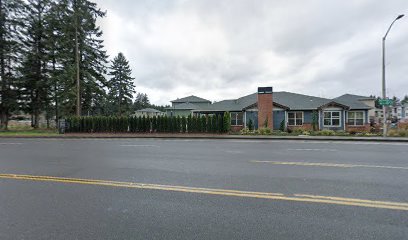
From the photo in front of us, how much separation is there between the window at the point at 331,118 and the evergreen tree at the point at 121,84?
51497 millimetres

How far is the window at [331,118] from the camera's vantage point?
29.0m

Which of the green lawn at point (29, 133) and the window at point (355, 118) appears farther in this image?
the window at point (355, 118)

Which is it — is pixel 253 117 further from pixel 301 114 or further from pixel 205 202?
pixel 205 202

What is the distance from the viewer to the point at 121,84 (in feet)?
219

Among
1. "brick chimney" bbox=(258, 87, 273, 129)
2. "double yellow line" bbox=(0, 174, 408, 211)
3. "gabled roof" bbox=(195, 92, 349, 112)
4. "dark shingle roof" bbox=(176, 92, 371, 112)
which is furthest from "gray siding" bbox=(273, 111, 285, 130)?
"double yellow line" bbox=(0, 174, 408, 211)

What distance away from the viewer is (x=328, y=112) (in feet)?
95.9

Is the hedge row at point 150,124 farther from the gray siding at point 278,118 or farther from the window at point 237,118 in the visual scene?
the gray siding at point 278,118

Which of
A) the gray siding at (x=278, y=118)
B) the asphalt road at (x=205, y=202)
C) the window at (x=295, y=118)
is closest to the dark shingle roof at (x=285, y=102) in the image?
the window at (x=295, y=118)

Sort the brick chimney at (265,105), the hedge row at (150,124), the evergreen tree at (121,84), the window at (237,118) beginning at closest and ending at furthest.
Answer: the hedge row at (150,124), the brick chimney at (265,105), the window at (237,118), the evergreen tree at (121,84)

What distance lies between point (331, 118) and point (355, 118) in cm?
284

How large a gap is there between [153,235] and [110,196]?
2001 mm

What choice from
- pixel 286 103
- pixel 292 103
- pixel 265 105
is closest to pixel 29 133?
pixel 265 105

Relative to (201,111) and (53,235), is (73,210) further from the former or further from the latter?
(201,111)

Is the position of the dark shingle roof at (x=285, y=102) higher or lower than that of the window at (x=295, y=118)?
higher
